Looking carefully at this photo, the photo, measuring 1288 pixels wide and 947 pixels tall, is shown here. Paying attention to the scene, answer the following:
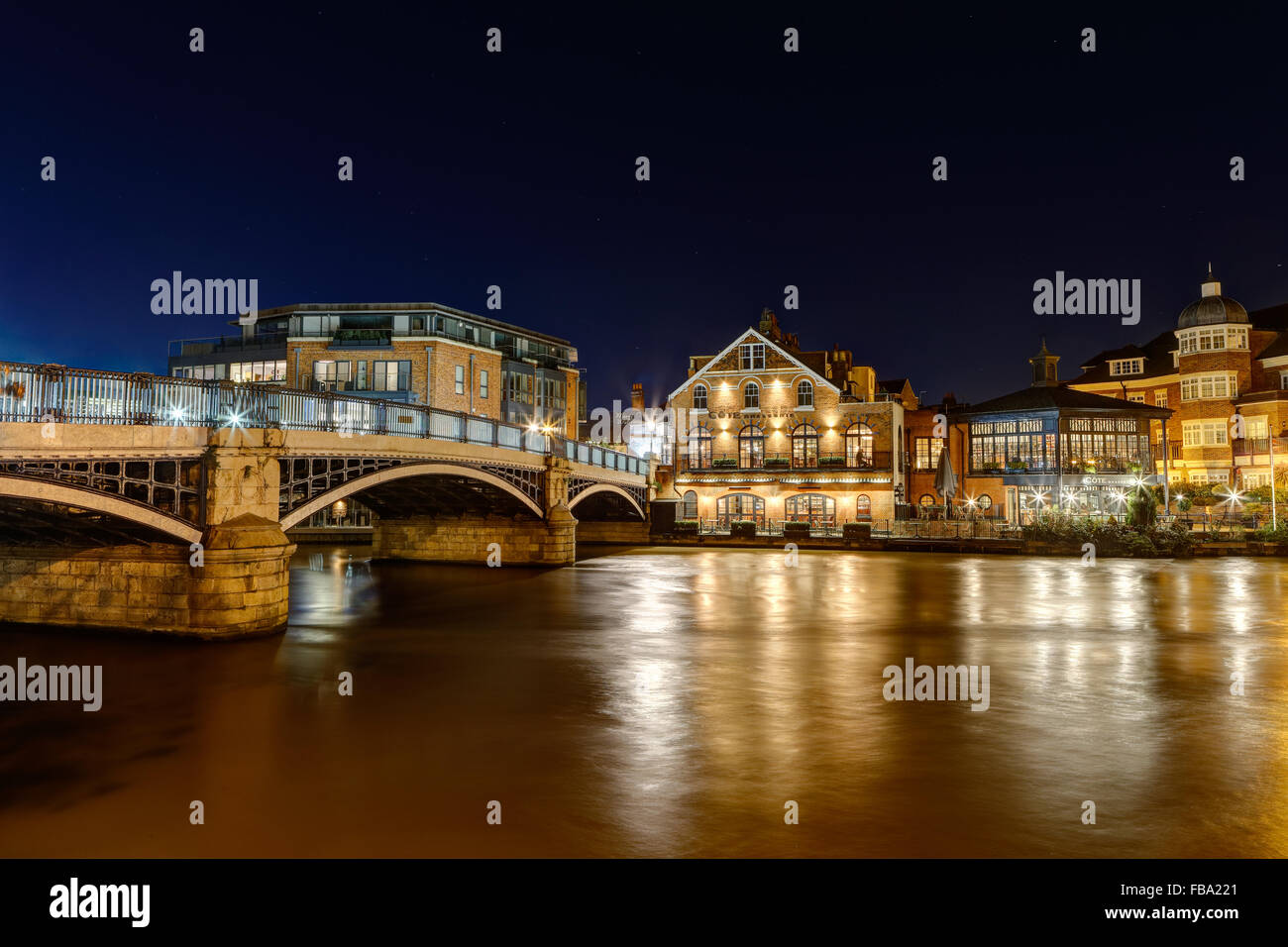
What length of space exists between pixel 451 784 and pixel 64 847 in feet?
12.3

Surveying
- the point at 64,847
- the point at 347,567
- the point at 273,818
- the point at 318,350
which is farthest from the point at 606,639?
the point at 318,350

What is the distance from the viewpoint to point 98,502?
1458 cm

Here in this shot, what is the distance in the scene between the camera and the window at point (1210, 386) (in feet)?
176

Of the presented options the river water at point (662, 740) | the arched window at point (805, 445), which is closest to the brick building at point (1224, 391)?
the arched window at point (805, 445)

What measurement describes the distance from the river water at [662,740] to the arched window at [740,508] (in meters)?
35.9

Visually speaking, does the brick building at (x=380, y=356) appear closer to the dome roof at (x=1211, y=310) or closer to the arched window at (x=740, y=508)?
the arched window at (x=740, y=508)

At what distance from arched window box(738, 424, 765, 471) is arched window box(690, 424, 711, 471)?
7.72ft

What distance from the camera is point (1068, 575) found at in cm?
3162

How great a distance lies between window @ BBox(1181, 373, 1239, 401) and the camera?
5362 centimetres

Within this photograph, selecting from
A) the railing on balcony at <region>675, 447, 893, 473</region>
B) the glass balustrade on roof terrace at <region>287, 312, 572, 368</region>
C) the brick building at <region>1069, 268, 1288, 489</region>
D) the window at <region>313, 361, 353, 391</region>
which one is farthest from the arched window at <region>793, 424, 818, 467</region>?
the window at <region>313, 361, 353, 391</region>

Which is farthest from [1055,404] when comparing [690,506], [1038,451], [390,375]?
[390,375]

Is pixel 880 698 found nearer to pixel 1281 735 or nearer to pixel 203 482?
pixel 1281 735
